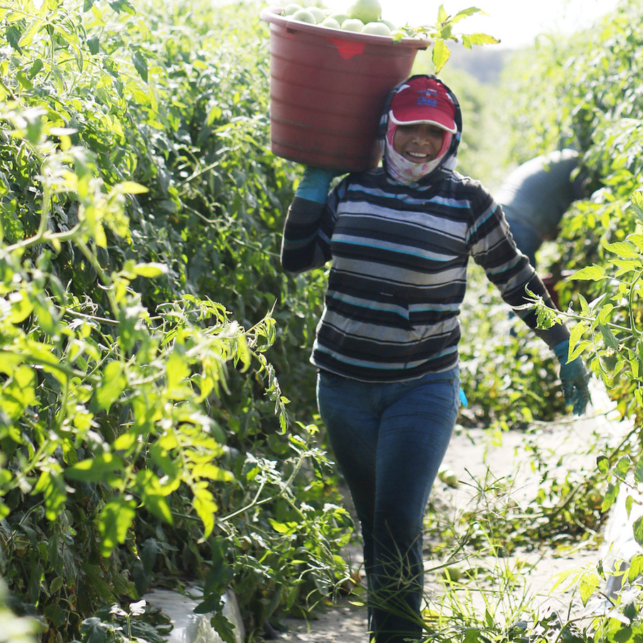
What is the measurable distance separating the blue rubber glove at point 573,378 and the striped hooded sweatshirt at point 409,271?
1.5 inches

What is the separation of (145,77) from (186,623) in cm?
135

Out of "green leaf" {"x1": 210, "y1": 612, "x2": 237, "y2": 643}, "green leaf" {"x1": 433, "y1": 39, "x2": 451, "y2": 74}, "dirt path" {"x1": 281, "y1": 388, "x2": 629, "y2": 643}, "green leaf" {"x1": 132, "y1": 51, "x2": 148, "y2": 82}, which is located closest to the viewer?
"green leaf" {"x1": 210, "y1": 612, "x2": 237, "y2": 643}

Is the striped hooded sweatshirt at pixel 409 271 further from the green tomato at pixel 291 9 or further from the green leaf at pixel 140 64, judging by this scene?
the green leaf at pixel 140 64

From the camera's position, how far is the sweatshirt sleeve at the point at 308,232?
7.66 feet

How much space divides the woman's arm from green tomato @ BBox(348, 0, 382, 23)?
47 centimetres

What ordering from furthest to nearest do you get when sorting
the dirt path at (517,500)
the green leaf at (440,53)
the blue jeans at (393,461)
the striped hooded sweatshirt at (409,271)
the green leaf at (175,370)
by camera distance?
1. the dirt path at (517,500)
2. the green leaf at (440,53)
3. the striped hooded sweatshirt at (409,271)
4. the blue jeans at (393,461)
5. the green leaf at (175,370)

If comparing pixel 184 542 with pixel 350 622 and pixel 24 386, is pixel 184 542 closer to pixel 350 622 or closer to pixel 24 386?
pixel 350 622

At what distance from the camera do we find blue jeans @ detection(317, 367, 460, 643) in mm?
2088

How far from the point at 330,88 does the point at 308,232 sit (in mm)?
415

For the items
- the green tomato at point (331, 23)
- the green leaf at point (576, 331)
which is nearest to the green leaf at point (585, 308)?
the green leaf at point (576, 331)

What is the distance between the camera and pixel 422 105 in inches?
86.4

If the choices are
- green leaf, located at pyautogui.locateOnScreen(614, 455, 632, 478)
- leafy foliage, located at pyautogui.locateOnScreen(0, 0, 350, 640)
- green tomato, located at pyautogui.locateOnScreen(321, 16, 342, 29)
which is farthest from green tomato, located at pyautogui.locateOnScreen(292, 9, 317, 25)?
green leaf, located at pyautogui.locateOnScreen(614, 455, 632, 478)

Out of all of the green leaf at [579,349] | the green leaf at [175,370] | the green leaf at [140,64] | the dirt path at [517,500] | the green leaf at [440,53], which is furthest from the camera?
the dirt path at [517,500]

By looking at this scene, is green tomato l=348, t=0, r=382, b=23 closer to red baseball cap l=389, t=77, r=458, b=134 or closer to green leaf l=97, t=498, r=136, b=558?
red baseball cap l=389, t=77, r=458, b=134
